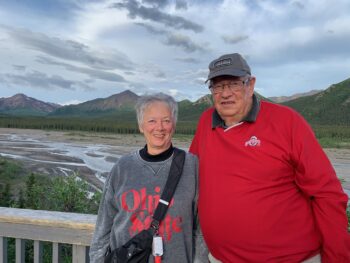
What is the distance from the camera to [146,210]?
2219 mm

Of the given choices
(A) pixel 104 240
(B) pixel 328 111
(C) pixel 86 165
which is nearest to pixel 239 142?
(A) pixel 104 240

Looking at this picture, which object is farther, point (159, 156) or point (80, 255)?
point (80, 255)

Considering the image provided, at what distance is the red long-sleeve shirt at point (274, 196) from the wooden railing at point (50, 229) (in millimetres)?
814

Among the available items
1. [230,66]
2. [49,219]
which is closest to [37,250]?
[49,219]

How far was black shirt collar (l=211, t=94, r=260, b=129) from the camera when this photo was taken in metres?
2.31

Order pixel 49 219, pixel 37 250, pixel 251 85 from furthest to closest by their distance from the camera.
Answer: pixel 37 250, pixel 49 219, pixel 251 85

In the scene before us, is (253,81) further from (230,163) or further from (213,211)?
(213,211)

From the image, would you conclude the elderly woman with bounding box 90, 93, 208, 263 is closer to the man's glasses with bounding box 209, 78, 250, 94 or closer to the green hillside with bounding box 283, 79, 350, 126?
the man's glasses with bounding box 209, 78, 250, 94

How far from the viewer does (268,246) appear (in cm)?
218

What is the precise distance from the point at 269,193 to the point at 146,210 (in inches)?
25.7

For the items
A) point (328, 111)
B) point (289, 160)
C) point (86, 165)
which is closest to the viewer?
point (289, 160)

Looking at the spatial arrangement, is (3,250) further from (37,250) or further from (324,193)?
(324,193)

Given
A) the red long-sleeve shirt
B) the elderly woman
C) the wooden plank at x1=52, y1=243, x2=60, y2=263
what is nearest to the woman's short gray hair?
the elderly woman

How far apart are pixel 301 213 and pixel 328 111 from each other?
14961 cm
